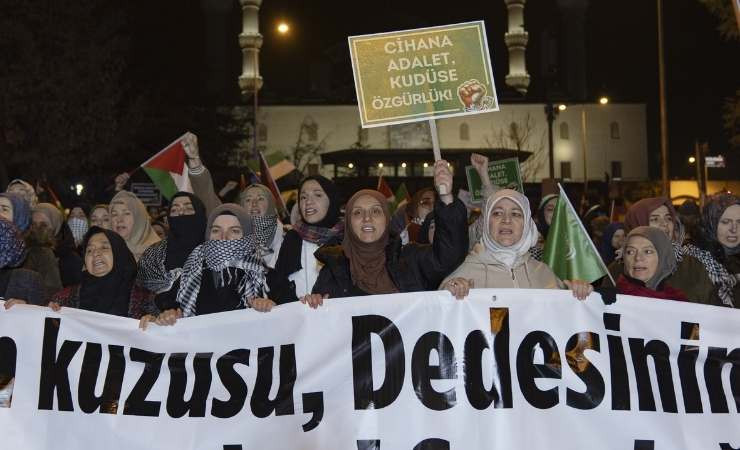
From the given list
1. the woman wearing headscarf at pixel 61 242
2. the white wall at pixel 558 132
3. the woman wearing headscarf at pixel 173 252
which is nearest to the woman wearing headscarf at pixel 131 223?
the woman wearing headscarf at pixel 61 242

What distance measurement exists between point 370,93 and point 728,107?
16554mm

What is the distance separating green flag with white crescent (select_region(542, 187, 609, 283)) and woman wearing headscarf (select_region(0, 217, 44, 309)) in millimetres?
2854

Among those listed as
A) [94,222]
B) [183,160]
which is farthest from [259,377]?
[183,160]

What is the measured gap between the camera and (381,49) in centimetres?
570

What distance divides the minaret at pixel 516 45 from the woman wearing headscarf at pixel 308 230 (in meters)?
81.5

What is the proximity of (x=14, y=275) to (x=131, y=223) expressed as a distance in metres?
1.56

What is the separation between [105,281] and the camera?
546 centimetres

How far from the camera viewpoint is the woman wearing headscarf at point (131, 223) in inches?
279

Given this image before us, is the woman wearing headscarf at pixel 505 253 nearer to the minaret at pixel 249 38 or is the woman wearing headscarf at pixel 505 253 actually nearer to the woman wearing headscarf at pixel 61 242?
the woman wearing headscarf at pixel 61 242

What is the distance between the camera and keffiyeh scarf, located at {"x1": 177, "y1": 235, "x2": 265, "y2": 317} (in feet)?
17.2

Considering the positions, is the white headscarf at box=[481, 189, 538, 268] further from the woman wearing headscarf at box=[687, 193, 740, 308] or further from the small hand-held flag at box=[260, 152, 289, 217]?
the small hand-held flag at box=[260, 152, 289, 217]

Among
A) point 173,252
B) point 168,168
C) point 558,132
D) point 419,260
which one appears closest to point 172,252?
point 173,252

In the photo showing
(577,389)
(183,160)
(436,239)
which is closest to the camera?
(577,389)

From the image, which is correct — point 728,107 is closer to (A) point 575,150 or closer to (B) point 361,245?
(B) point 361,245
